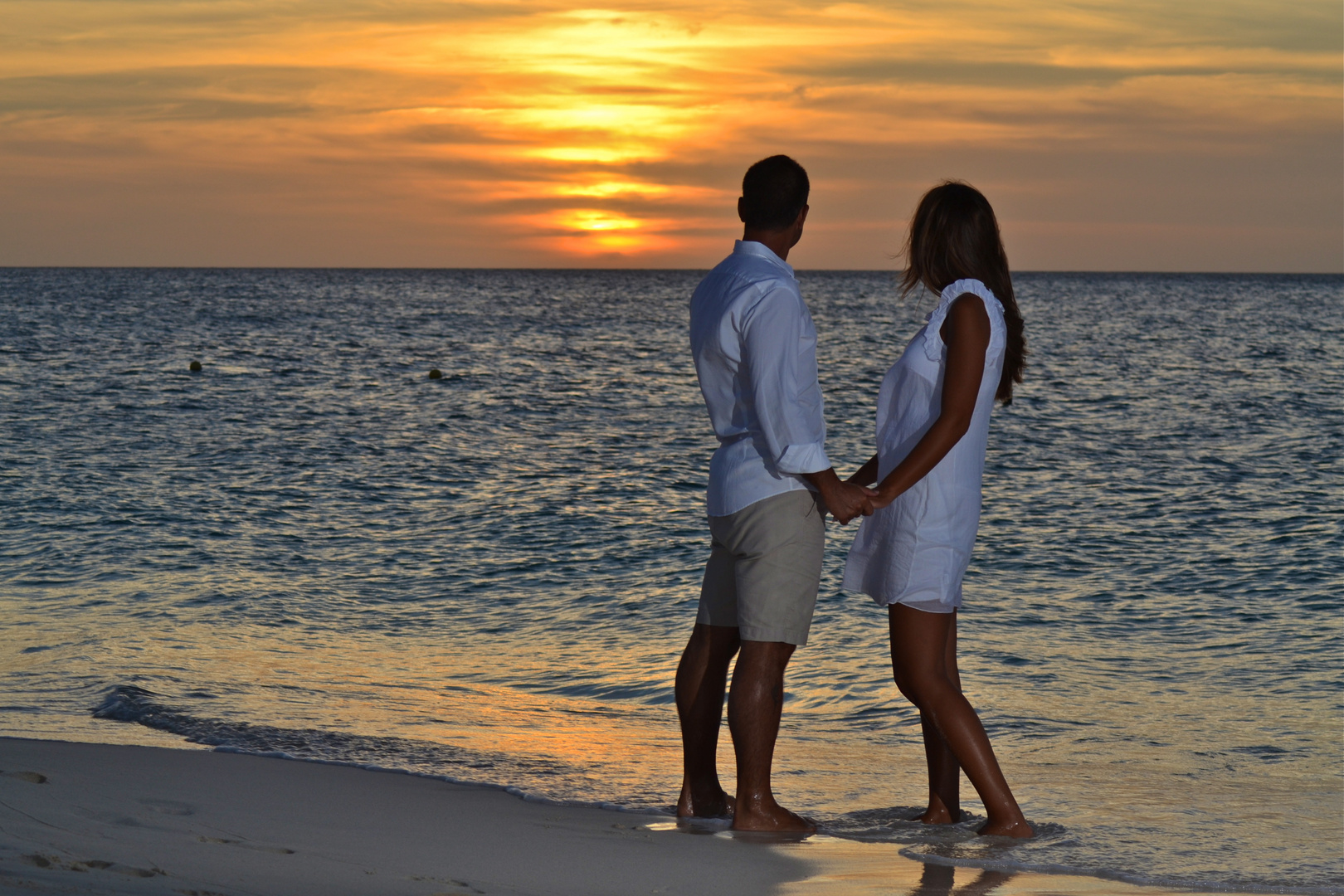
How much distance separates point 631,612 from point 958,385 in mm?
5202

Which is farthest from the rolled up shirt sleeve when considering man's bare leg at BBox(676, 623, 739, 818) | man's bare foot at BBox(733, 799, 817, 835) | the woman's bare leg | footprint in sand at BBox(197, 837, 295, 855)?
footprint in sand at BBox(197, 837, 295, 855)

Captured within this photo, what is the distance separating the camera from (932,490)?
139 inches

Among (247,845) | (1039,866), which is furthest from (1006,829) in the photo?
(247,845)

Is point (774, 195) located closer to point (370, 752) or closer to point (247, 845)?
point (247, 845)

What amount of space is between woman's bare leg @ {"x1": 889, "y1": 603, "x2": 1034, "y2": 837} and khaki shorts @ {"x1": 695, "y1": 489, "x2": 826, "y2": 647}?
28 centimetres

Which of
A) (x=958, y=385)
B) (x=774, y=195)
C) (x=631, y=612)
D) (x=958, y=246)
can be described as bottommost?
(x=631, y=612)

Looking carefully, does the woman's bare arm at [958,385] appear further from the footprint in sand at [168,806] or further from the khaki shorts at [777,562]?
the footprint in sand at [168,806]

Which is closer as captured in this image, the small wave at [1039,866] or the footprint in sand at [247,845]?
the footprint in sand at [247,845]

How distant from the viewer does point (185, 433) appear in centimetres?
1950

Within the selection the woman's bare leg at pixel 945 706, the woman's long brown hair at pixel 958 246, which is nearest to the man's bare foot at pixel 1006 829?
Result: the woman's bare leg at pixel 945 706

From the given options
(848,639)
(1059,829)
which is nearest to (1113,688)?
(848,639)

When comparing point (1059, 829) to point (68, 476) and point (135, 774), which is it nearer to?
point (135, 774)

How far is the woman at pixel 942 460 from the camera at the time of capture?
11.4ft

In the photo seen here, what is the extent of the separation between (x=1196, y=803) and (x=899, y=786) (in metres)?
1.04
